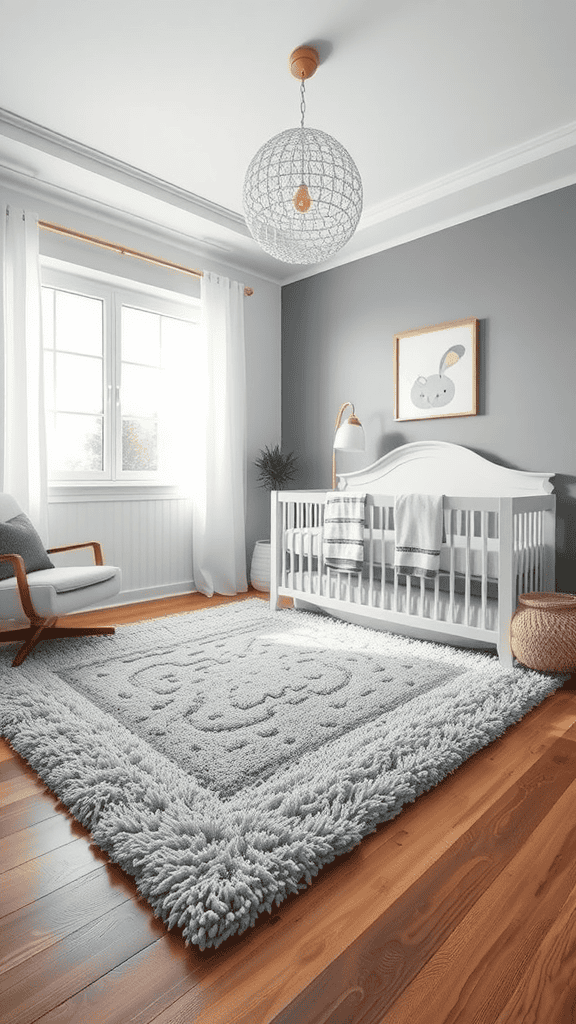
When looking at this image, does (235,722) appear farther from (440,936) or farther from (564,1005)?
(564,1005)

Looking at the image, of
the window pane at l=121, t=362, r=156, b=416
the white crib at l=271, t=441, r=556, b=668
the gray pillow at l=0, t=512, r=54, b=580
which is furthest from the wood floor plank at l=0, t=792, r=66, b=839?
the window pane at l=121, t=362, r=156, b=416

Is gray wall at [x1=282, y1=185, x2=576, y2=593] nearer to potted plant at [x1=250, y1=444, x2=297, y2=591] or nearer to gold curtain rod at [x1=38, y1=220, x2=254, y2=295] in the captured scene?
potted plant at [x1=250, y1=444, x2=297, y2=591]

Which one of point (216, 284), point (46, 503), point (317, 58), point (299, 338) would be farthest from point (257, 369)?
point (317, 58)

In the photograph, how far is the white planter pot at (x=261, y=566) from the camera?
3.93 meters

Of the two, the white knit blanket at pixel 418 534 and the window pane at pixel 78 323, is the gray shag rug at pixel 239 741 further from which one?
the window pane at pixel 78 323

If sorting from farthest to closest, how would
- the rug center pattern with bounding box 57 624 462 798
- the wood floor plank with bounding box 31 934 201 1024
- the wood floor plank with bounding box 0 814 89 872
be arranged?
the rug center pattern with bounding box 57 624 462 798 < the wood floor plank with bounding box 0 814 89 872 < the wood floor plank with bounding box 31 934 201 1024

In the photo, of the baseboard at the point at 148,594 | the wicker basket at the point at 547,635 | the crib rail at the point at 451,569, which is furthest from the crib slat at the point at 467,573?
the baseboard at the point at 148,594

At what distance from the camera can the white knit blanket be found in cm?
252

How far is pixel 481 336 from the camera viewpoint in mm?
3248

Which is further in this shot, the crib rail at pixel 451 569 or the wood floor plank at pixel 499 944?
the crib rail at pixel 451 569

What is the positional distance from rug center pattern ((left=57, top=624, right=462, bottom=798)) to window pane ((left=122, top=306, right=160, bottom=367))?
2040mm

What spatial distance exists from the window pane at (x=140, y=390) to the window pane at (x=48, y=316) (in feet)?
1.58

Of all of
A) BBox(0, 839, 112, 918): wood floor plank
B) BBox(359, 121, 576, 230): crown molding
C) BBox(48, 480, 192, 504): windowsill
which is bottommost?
BBox(0, 839, 112, 918): wood floor plank

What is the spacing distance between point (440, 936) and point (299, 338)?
156 inches
